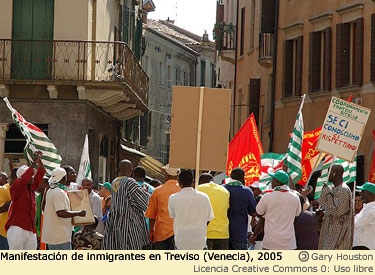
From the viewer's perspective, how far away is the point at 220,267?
426 inches

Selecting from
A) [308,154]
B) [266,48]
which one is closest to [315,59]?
[266,48]

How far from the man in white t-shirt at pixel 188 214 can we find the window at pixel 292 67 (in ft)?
71.4

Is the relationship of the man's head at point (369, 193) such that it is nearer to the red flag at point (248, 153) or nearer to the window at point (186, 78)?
the red flag at point (248, 153)

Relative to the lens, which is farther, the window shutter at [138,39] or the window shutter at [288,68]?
the window shutter at [138,39]

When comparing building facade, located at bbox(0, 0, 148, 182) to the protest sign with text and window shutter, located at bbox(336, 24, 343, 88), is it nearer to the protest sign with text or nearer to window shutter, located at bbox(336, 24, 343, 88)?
window shutter, located at bbox(336, 24, 343, 88)

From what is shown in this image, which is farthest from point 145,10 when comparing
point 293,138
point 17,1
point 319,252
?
point 319,252

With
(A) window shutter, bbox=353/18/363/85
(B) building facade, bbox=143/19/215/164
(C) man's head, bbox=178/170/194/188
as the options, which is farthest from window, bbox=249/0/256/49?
(C) man's head, bbox=178/170/194/188

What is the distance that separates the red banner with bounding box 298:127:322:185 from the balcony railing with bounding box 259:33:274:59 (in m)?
15.7

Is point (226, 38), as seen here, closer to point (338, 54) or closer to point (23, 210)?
point (338, 54)

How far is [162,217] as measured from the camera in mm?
14859

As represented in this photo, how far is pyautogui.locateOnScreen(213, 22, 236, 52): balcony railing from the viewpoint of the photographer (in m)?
45.9

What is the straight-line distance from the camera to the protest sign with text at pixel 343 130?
56.4 feet

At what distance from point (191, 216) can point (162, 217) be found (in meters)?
1.02

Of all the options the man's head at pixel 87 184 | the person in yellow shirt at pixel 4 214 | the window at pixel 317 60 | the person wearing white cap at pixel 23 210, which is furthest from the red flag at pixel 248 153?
the window at pixel 317 60
